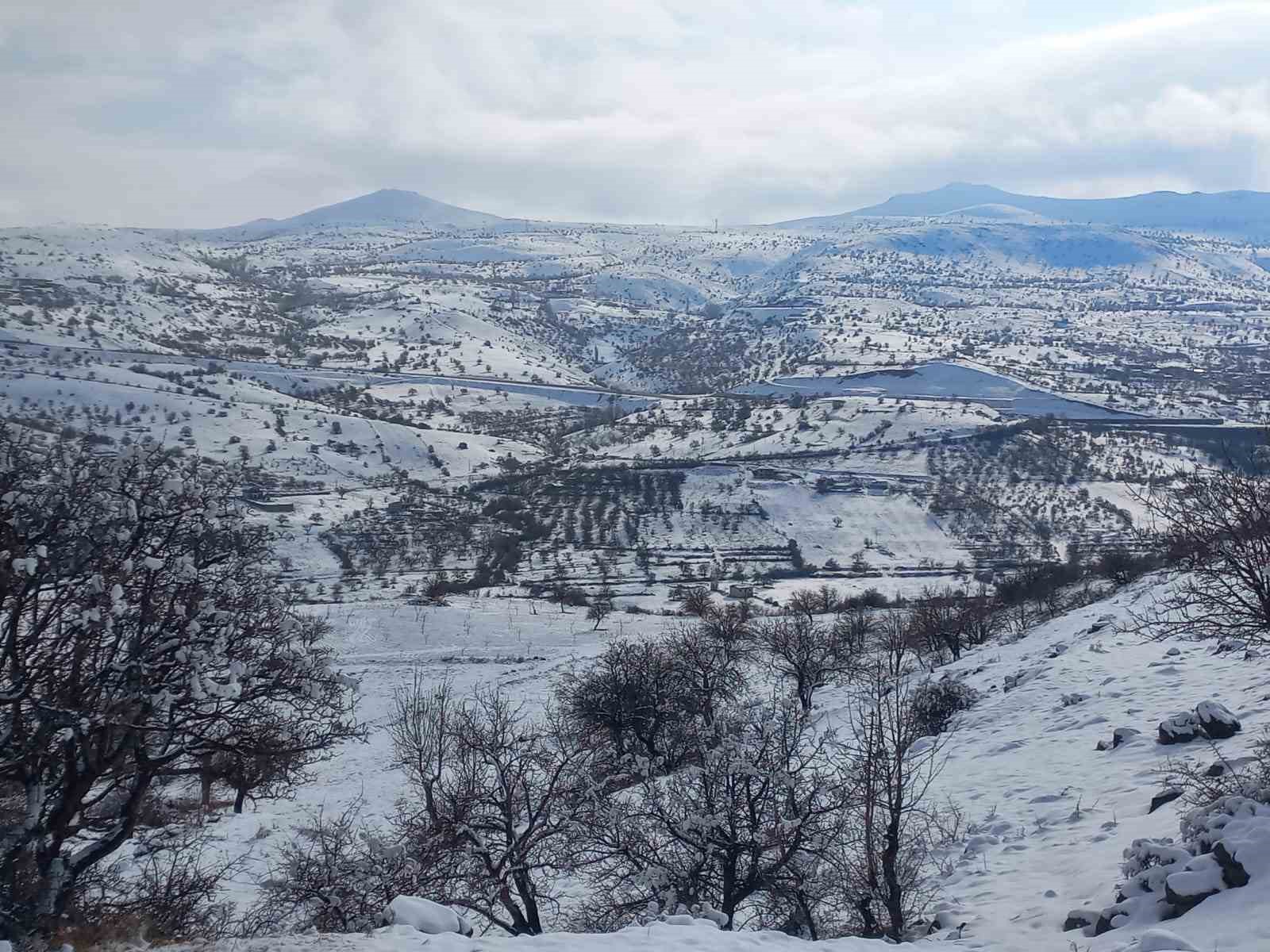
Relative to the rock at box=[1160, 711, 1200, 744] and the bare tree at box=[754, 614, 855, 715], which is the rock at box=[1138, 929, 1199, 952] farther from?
the bare tree at box=[754, 614, 855, 715]

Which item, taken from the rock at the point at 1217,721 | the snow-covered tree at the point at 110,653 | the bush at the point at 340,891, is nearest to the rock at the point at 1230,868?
the rock at the point at 1217,721

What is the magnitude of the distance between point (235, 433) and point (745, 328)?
111771 mm

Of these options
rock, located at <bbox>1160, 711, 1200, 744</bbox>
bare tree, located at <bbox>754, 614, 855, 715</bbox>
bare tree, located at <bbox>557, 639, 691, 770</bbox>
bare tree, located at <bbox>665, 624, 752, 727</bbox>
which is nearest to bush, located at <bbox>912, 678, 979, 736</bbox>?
bare tree, located at <bbox>754, 614, 855, 715</bbox>

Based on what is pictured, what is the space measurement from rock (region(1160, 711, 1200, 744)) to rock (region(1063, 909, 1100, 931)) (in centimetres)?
572

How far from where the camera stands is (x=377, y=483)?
80.5 meters

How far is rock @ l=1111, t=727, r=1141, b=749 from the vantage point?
44.3 feet

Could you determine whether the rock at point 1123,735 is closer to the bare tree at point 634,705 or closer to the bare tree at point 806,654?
the bare tree at point 634,705

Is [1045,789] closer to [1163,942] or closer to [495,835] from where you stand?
[1163,942]

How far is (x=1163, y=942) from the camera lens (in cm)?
630

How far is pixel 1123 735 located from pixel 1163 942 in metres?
8.32

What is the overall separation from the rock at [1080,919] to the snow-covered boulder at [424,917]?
5.94 m

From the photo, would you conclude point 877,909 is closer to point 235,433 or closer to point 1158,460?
point 1158,460

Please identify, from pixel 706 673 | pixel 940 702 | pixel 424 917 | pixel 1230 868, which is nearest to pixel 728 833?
pixel 424 917

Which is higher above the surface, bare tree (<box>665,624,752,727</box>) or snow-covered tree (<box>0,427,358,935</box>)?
snow-covered tree (<box>0,427,358,935</box>)
